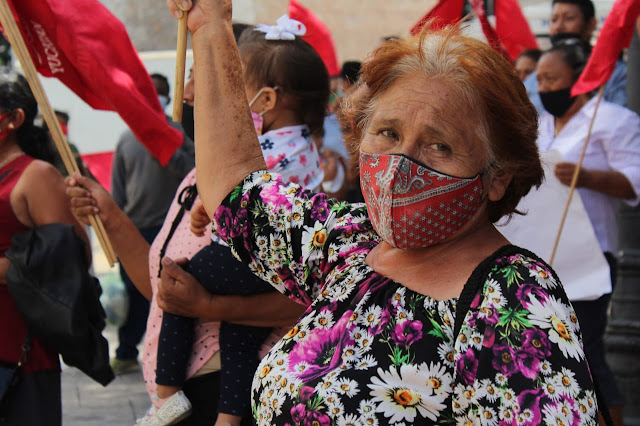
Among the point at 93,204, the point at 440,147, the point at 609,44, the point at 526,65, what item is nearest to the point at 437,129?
the point at 440,147

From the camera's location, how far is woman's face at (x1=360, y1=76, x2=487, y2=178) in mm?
1755

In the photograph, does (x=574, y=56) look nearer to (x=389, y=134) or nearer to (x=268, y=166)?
(x=268, y=166)

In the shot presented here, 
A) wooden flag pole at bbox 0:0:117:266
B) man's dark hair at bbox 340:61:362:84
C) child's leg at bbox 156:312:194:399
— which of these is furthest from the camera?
wooden flag pole at bbox 0:0:117:266

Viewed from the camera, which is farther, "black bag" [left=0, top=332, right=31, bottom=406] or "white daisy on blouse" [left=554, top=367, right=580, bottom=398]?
"black bag" [left=0, top=332, right=31, bottom=406]

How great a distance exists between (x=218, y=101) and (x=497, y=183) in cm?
71

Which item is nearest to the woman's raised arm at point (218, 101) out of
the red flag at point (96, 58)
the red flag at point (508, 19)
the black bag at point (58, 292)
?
the red flag at point (96, 58)

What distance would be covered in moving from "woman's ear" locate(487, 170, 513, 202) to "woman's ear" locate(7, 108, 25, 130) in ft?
7.82

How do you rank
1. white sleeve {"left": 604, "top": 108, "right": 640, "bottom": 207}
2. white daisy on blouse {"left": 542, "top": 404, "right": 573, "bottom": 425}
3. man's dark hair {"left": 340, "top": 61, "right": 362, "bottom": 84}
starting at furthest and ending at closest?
white sleeve {"left": 604, "top": 108, "right": 640, "bottom": 207} < man's dark hair {"left": 340, "top": 61, "right": 362, "bottom": 84} < white daisy on blouse {"left": 542, "top": 404, "right": 573, "bottom": 425}

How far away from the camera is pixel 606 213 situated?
14.8ft

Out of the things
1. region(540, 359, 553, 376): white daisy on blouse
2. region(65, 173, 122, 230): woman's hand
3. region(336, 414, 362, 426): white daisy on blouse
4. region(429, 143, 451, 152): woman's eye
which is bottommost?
region(65, 173, 122, 230): woman's hand

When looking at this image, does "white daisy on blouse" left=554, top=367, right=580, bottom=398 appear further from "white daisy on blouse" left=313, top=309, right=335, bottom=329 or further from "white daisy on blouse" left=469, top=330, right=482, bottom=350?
"white daisy on blouse" left=313, top=309, right=335, bottom=329

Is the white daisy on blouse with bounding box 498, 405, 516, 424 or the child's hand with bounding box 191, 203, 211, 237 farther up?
the white daisy on blouse with bounding box 498, 405, 516, 424

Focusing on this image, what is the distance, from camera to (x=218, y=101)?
6.73 feet

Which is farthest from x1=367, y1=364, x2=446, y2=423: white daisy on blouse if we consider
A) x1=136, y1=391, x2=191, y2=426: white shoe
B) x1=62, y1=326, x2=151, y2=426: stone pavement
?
x1=62, y1=326, x2=151, y2=426: stone pavement
